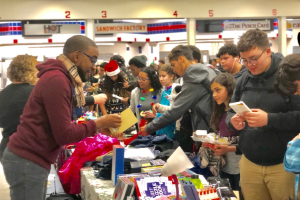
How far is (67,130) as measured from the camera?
201cm

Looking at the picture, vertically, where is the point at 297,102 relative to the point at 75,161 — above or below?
above

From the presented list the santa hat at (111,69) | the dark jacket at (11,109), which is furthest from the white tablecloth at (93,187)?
the santa hat at (111,69)

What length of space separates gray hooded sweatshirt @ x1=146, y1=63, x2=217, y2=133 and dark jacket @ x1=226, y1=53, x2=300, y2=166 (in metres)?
0.98

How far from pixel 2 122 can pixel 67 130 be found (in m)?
1.52

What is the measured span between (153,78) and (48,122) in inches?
101

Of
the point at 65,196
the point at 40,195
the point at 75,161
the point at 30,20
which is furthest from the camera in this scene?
the point at 30,20

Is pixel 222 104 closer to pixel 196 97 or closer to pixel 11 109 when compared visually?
pixel 196 97

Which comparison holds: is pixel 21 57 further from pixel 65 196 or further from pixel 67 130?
pixel 67 130

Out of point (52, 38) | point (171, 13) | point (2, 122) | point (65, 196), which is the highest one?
point (171, 13)

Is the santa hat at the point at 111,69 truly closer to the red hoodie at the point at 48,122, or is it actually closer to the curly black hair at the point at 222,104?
the curly black hair at the point at 222,104

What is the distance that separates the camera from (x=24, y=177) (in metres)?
2.18

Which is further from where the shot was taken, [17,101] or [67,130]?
[17,101]

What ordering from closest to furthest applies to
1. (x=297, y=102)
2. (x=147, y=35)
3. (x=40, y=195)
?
(x=297, y=102) → (x=40, y=195) → (x=147, y=35)

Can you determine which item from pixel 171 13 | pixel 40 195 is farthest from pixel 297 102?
pixel 171 13
